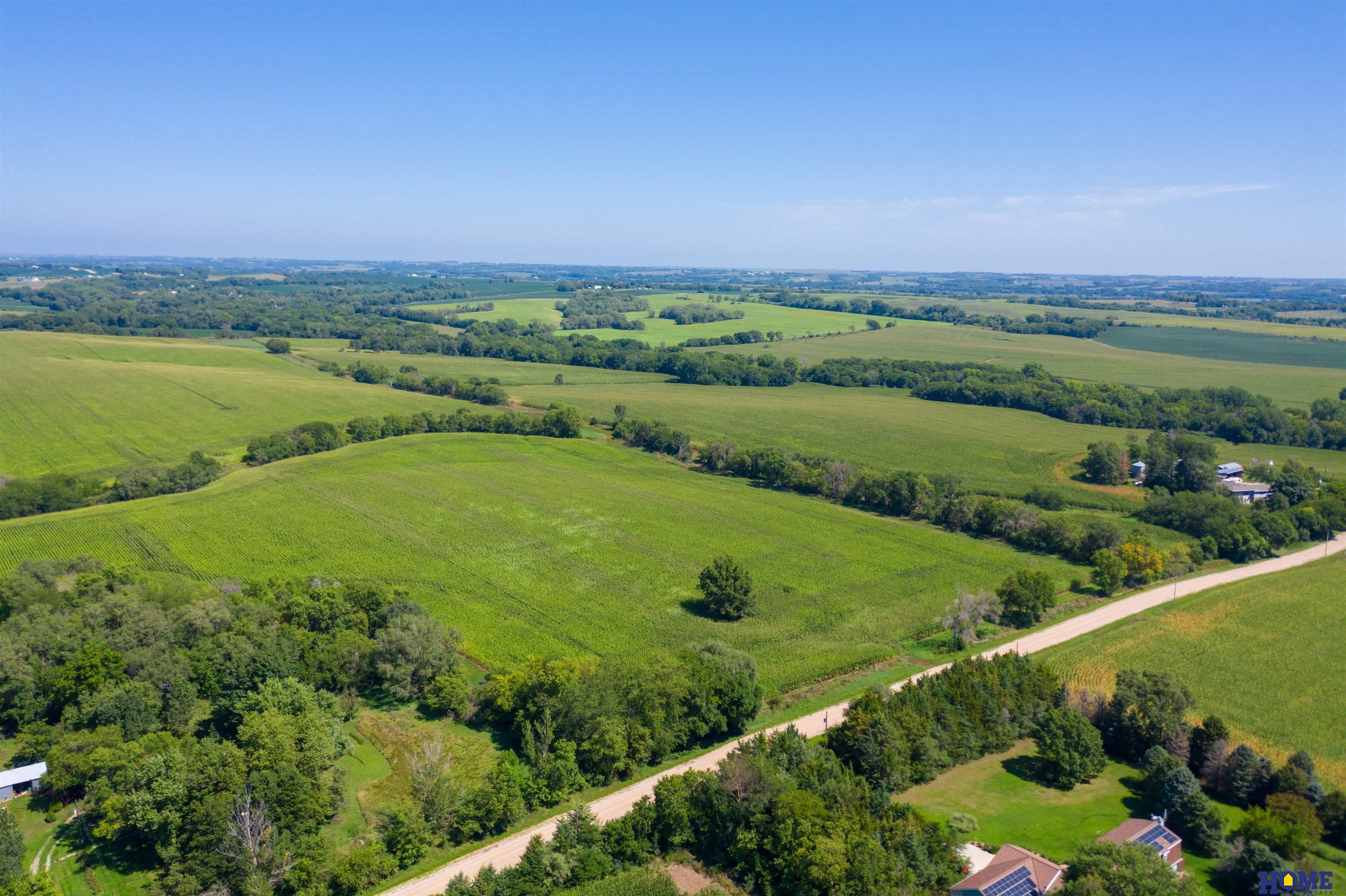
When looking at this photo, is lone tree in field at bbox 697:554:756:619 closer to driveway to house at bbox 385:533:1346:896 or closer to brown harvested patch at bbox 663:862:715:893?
driveway to house at bbox 385:533:1346:896

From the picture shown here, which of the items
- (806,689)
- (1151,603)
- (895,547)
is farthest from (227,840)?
(1151,603)

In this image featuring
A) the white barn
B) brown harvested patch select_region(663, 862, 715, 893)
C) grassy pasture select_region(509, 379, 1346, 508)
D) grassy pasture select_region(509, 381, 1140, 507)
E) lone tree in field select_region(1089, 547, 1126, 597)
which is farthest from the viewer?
grassy pasture select_region(509, 381, 1140, 507)

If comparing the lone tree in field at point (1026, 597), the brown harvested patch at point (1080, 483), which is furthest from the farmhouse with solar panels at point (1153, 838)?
the brown harvested patch at point (1080, 483)

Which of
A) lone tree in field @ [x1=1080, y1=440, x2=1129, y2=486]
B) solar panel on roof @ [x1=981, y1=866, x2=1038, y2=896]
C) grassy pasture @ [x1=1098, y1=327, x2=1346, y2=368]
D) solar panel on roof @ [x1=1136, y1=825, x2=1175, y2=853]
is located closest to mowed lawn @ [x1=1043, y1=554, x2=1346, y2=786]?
solar panel on roof @ [x1=1136, y1=825, x2=1175, y2=853]

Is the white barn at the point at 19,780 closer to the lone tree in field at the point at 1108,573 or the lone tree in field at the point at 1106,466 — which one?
the lone tree in field at the point at 1108,573

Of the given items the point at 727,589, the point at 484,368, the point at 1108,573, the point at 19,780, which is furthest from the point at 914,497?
the point at 484,368

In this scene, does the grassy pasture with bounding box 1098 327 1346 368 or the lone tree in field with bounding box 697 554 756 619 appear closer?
the lone tree in field with bounding box 697 554 756 619

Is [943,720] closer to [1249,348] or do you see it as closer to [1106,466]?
[1106,466]
